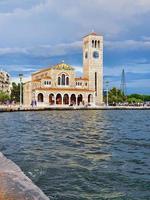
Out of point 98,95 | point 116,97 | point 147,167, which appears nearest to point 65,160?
point 147,167

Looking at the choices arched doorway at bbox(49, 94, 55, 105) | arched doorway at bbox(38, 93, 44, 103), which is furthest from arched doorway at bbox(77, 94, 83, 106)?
arched doorway at bbox(38, 93, 44, 103)

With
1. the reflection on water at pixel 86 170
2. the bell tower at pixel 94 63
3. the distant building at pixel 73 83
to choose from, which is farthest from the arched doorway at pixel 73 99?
the reflection on water at pixel 86 170

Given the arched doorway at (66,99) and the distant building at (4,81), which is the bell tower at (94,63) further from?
the distant building at (4,81)

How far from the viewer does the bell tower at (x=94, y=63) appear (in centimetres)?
10481

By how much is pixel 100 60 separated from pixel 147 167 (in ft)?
315

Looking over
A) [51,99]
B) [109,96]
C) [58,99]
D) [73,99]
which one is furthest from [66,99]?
[109,96]

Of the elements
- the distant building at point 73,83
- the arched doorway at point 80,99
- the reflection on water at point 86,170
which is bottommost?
the reflection on water at point 86,170

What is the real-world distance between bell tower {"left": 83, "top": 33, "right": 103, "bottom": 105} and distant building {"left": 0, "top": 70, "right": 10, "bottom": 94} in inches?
2270

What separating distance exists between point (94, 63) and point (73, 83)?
8.65 meters

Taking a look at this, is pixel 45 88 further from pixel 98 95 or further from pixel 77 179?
pixel 77 179

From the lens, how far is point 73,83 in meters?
102

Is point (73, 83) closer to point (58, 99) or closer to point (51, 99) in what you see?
point (58, 99)

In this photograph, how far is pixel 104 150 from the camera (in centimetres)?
1634

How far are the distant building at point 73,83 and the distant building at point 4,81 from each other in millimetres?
52128
